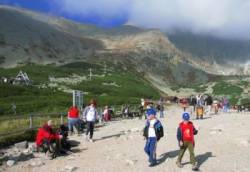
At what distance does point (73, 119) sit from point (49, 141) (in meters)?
9.38

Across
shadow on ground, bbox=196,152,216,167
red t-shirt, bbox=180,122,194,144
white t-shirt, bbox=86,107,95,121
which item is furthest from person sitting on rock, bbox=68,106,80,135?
red t-shirt, bbox=180,122,194,144

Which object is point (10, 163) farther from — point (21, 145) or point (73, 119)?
point (73, 119)

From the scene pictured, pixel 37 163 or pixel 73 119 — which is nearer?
pixel 37 163

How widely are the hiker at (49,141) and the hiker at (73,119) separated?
8.82m

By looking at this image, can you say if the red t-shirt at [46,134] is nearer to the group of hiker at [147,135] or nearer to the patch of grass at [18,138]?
the group of hiker at [147,135]

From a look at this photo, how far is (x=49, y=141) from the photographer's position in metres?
23.5

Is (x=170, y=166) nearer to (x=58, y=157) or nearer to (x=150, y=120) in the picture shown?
(x=150, y=120)

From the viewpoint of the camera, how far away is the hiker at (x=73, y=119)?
32.7 metres

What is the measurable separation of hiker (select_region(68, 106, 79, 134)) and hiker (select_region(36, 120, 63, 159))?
8820 mm

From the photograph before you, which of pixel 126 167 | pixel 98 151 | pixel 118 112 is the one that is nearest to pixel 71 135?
pixel 98 151

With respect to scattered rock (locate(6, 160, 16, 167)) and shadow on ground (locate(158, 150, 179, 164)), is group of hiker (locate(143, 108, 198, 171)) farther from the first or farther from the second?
scattered rock (locate(6, 160, 16, 167))

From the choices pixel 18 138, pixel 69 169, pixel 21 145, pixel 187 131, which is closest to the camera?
pixel 187 131

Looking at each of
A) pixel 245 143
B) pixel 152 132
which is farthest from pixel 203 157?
pixel 245 143

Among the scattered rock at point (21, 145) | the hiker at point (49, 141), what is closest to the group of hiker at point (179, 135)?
the hiker at point (49, 141)
